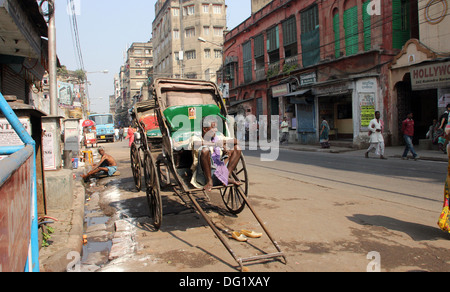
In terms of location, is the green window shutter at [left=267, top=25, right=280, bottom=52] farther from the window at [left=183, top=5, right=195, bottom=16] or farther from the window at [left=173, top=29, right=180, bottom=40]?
the window at [left=173, top=29, right=180, bottom=40]

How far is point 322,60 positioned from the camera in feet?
69.4

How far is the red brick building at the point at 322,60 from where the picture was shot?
17266 millimetres

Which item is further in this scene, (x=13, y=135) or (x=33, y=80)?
(x=33, y=80)

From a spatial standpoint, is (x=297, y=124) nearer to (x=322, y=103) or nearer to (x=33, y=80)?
(x=322, y=103)

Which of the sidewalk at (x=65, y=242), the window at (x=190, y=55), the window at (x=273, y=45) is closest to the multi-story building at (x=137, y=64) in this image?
the window at (x=190, y=55)

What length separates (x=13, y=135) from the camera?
5.10 metres

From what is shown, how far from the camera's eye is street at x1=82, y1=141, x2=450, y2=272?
397cm

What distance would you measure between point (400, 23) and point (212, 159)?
16346 mm

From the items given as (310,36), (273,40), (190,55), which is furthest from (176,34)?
(310,36)

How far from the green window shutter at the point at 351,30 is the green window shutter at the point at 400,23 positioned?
1962 millimetres

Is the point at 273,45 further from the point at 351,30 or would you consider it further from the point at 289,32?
the point at 351,30
